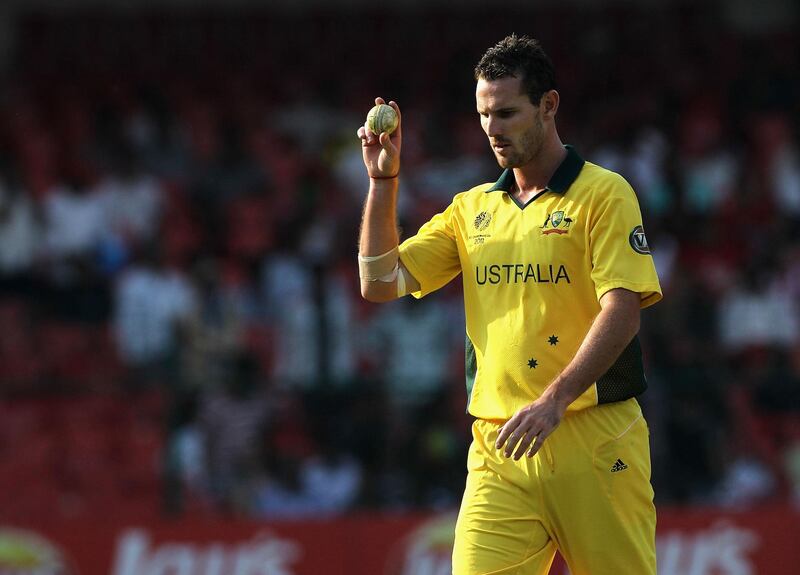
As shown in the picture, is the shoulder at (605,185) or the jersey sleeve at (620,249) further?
the shoulder at (605,185)

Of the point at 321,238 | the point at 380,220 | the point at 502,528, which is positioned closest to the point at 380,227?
the point at 380,220

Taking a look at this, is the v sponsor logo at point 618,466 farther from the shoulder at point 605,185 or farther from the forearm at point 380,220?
the forearm at point 380,220

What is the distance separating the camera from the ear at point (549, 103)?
475 centimetres

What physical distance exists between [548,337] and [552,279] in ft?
0.66

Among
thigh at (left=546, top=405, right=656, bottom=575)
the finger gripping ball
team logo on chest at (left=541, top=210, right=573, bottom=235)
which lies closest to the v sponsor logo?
thigh at (left=546, top=405, right=656, bottom=575)

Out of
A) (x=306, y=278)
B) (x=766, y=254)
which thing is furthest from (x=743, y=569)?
(x=306, y=278)

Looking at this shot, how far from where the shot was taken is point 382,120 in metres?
4.82

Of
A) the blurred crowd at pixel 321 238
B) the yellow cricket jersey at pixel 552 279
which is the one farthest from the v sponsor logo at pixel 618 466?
the blurred crowd at pixel 321 238

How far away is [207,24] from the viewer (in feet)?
56.7

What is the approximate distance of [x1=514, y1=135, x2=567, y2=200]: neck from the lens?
482 cm

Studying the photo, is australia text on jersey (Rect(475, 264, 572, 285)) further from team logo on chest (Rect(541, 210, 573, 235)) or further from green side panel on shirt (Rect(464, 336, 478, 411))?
green side panel on shirt (Rect(464, 336, 478, 411))

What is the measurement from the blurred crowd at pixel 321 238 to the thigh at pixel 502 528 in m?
5.98

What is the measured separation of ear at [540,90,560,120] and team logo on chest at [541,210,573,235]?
1.17 feet

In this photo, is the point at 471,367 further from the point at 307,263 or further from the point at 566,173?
the point at 307,263
